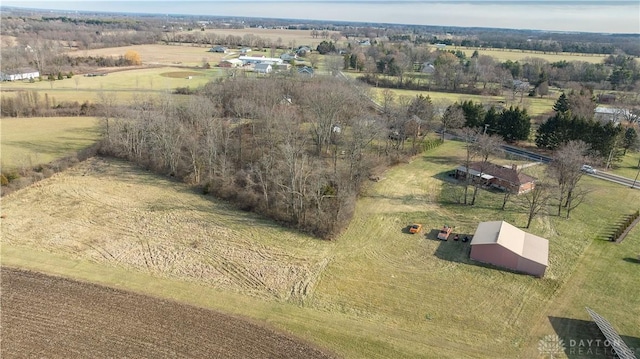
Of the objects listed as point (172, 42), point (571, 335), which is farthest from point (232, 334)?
point (172, 42)

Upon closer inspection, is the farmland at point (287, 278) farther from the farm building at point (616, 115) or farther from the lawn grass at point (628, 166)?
the farm building at point (616, 115)

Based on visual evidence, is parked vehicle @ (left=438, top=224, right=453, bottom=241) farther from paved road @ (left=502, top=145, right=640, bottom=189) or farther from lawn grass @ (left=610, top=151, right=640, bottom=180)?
lawn grass @ (left=610, top=151, right=640, bottom=180)

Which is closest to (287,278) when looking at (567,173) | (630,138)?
(567,173)

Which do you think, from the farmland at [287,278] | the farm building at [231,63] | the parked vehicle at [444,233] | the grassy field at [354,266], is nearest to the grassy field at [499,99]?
the farmland at [287,278]

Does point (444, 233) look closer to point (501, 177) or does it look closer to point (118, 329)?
point (501, 177)

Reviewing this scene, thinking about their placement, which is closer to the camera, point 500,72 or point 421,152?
point 421,152

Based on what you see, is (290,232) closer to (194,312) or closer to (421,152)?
(194,312)
